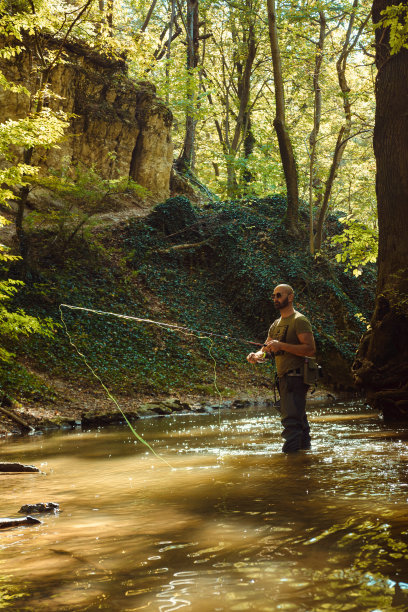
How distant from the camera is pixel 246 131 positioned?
104 feet

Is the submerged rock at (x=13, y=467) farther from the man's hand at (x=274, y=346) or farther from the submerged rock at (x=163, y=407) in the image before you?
the submerged rock at (x=163, y=407)

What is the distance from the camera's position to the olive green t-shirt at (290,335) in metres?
6.95

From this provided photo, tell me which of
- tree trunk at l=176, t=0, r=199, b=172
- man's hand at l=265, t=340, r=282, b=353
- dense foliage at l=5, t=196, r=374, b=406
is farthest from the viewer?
tree trunk at l=176, t=0, r=199, b=172

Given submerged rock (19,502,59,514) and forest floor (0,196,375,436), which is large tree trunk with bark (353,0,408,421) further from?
submerged rock (19,502,59,514)

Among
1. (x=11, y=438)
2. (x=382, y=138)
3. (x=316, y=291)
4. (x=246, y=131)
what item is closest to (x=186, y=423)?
(x=11, y=438)

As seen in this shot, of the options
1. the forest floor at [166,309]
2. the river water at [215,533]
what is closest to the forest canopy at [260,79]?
the forest floor at [166,309]

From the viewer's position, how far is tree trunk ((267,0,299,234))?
20625 mm

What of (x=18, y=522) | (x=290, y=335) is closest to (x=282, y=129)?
(x=290, y=335)

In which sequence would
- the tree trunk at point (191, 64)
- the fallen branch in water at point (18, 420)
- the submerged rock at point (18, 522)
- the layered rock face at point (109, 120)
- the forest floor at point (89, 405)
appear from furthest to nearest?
the tree trunk at point (191, 64)
the layered rock face at point (109, 120)
the forest floor at point (89, 405)
the fallen branch in water at point (18, 420)
the submerged rock at point (18, 522)

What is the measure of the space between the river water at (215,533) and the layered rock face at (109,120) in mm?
17619

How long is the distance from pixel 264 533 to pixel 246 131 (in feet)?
100

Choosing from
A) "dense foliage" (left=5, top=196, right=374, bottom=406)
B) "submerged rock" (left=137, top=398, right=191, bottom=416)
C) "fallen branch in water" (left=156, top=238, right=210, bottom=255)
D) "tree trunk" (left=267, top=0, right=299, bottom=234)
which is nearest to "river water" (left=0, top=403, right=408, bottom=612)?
"submerged rock" (left=137, top=398, right=191, bottom=416)

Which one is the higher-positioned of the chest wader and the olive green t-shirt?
the olive green t-shirt

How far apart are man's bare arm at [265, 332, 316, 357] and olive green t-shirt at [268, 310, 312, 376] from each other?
9cm
